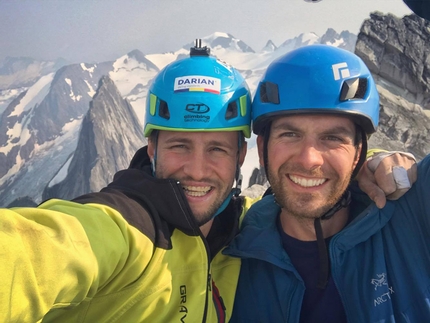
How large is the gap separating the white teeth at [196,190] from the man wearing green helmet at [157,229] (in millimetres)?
11

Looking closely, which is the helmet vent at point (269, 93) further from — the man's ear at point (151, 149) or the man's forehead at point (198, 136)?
the man's ear at point (151, 149)

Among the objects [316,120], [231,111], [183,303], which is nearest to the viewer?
[183,303]

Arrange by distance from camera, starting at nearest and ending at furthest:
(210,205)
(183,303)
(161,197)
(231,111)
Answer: (183,303) < (161,197) < (210,205) < (231,111)

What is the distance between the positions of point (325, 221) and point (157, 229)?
6.39ft

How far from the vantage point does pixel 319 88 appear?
11.6 ft

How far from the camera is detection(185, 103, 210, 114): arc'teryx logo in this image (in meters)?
3.72

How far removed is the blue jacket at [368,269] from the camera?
3.03 meters

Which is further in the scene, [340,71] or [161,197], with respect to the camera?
[340,71]

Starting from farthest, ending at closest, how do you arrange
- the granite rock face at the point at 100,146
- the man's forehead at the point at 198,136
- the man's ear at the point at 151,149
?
the granite rock face at the point at 100,146 → the man's ear at the point at 151,149 → the man's forehead at the point at 198,136

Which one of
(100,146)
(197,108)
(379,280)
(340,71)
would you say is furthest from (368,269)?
(100,146)

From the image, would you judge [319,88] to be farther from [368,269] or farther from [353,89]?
[368,269]

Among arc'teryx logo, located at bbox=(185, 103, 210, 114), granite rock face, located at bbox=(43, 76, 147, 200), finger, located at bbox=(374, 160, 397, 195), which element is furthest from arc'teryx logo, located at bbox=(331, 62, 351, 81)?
granite rock face, located at bbox=(43, 76, 147, 200)

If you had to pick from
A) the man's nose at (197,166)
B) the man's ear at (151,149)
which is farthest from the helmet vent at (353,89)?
the man's ear at (151,149)

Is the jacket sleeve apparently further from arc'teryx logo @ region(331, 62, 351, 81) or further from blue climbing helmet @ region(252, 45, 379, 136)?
arc'teryx logo @ region(331, 62, 351, 81)
